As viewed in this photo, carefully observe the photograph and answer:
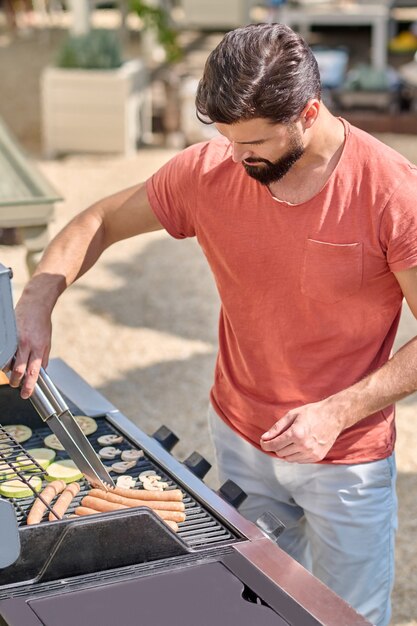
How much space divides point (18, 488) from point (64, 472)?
0.12 meters

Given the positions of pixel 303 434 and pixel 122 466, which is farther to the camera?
pixel 122 466

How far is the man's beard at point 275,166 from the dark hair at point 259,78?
86mm

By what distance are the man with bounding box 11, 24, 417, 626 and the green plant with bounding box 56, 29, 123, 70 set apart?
669 cm

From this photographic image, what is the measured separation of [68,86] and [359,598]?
7.04 meters

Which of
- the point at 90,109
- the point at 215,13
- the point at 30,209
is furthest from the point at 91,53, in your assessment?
the point at 30,209

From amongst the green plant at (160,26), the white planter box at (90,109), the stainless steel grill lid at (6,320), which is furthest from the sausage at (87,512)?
the green plant at (160,26)

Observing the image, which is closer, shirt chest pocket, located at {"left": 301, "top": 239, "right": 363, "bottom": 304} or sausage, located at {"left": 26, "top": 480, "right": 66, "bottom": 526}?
sausage, located at {"left": 26, "top": 480, "right": 66, "bottom": 526}

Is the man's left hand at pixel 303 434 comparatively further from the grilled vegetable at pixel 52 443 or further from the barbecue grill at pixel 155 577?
the grilled vegetable at pixel 52 443

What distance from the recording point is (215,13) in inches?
468

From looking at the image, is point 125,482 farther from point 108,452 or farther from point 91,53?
point 91,53

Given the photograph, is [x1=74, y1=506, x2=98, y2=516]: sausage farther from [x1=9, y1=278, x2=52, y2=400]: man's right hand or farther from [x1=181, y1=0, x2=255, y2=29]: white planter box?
[x1=181, y1=0, x2=255, y2=29]: white planter box

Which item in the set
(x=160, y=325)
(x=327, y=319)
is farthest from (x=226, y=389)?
(x=160, y=325)

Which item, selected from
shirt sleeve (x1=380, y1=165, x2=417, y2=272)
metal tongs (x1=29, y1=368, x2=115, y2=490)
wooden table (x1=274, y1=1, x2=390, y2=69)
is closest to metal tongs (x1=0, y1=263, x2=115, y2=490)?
metal tongs (x1=29, y1=368, x2=115, y2=490)

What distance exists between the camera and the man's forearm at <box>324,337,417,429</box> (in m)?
2.28
